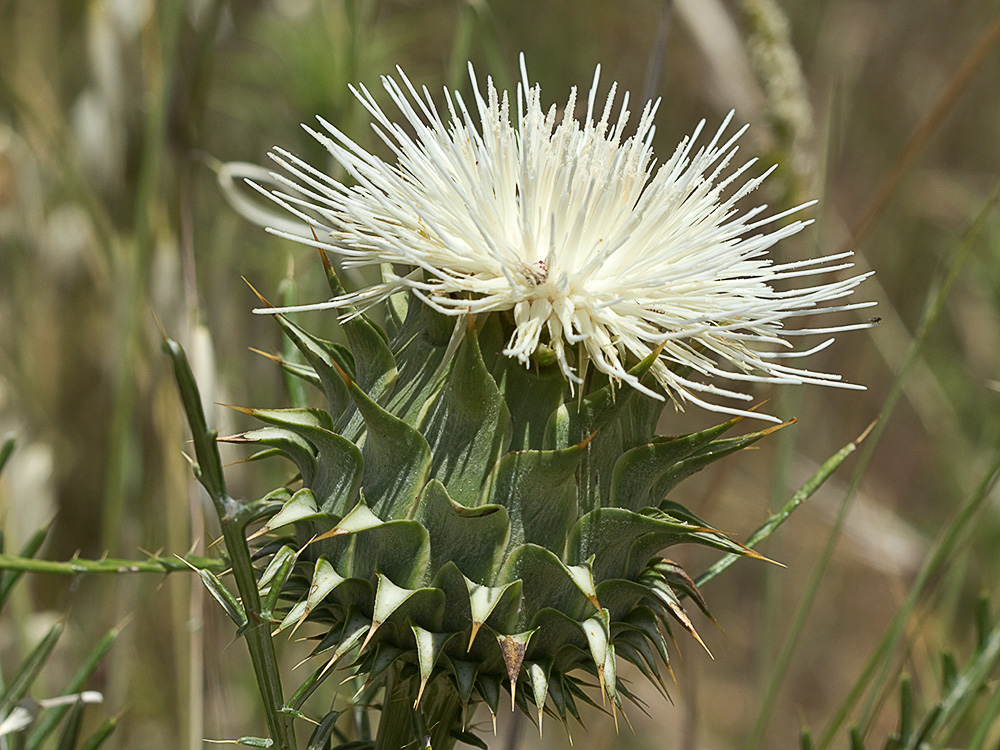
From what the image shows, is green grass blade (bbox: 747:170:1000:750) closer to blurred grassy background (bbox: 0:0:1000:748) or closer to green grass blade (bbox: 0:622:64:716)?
blurred grassy background (bbox: 0:0:1000:748)

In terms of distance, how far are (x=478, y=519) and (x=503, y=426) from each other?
4.8 inches

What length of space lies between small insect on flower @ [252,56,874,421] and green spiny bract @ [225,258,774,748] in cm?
6

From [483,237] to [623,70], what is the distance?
3.91 m

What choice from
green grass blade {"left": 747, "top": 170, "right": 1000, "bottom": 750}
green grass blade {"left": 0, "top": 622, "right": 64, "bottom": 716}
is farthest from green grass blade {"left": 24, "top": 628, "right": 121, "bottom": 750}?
green grass blade {"left": 747, "top": 170, "right": 1000, "bottom": 750}

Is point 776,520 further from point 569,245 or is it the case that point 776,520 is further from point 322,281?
point 322,281

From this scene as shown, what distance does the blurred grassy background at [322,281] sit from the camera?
208cm

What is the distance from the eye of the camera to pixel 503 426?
1.16 metres

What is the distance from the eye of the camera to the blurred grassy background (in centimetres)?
208

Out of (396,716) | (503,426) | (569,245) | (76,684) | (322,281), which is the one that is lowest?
(396,716)

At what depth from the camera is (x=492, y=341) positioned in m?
1.21

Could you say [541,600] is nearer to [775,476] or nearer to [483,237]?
[483,237]

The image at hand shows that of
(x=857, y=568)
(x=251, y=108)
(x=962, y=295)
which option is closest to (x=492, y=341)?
(x=251, y=108)

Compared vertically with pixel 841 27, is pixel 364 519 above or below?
below

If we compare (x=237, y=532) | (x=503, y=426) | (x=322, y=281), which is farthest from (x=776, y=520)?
(x=322, y=281)
